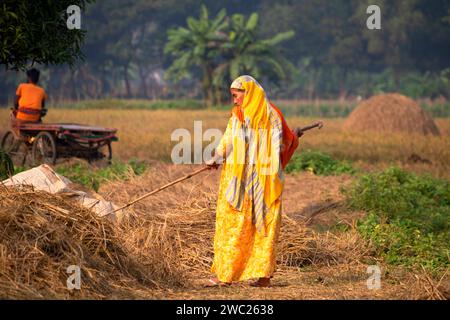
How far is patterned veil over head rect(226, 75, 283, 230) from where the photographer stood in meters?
7.30

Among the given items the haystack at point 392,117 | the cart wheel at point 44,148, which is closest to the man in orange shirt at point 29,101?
the cart wheel at point 44,148

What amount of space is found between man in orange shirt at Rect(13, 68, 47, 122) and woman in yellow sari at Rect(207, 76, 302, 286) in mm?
7578

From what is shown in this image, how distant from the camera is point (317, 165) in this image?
47.9ft

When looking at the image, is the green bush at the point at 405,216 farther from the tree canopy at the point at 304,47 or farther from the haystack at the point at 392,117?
the tree canopy at the point at 304,47

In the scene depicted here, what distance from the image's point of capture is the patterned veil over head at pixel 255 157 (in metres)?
7.30

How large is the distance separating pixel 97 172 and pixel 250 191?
256 inches

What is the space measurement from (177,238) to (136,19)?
49.4 meters

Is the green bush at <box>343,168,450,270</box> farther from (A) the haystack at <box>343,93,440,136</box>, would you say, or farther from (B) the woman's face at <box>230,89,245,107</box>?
(A) the haystack at <box>343,93,440,136</box>

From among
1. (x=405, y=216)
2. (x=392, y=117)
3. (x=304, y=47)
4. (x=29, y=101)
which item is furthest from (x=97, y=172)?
(x=304, y=47)

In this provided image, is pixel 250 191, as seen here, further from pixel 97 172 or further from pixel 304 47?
pixel 304 47

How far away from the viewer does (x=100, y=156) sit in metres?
14.8

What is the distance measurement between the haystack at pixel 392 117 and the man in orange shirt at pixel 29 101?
11.6 meters
